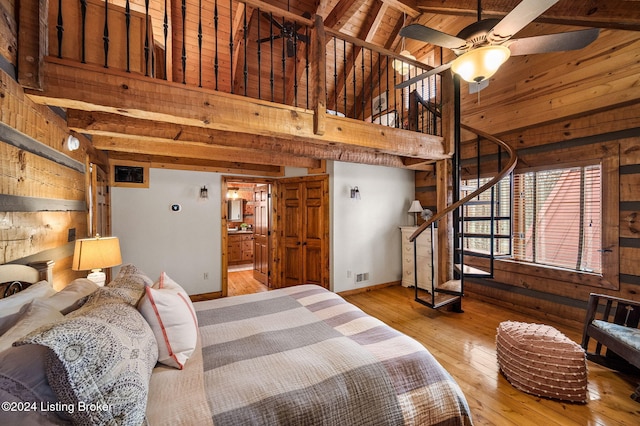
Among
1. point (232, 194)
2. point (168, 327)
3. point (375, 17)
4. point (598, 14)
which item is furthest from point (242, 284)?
point (598, 14)

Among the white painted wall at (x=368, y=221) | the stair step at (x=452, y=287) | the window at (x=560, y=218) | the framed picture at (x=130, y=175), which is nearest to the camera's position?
the window at (x=560, y=218)

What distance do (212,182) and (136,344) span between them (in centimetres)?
372

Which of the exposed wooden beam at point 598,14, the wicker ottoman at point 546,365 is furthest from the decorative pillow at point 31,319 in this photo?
the exposed wooden beam at point 598,14

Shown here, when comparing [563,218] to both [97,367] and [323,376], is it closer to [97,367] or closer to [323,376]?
[323,376]

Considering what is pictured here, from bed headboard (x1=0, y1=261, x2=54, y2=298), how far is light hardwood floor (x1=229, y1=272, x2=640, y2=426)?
2857 millimetres

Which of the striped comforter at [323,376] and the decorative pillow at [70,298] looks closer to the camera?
the striped comforter at [323,376]

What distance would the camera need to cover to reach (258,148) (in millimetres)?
3002

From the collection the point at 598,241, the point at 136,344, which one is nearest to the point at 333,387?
the point at 136,344

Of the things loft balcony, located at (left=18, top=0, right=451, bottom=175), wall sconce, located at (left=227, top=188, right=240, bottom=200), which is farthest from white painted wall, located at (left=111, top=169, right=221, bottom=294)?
wall sconce, located at (left=227, top=188, right=240, bottom=200)

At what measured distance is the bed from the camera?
71 centimetres

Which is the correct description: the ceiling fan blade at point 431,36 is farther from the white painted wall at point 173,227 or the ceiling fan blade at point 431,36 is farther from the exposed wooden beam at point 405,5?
the white painted wall at point 173,227

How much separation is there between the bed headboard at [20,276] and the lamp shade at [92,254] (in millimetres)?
419

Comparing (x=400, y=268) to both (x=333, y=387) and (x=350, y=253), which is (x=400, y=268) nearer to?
(x=350, y=253)

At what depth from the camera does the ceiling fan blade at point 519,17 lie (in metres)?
1.33
